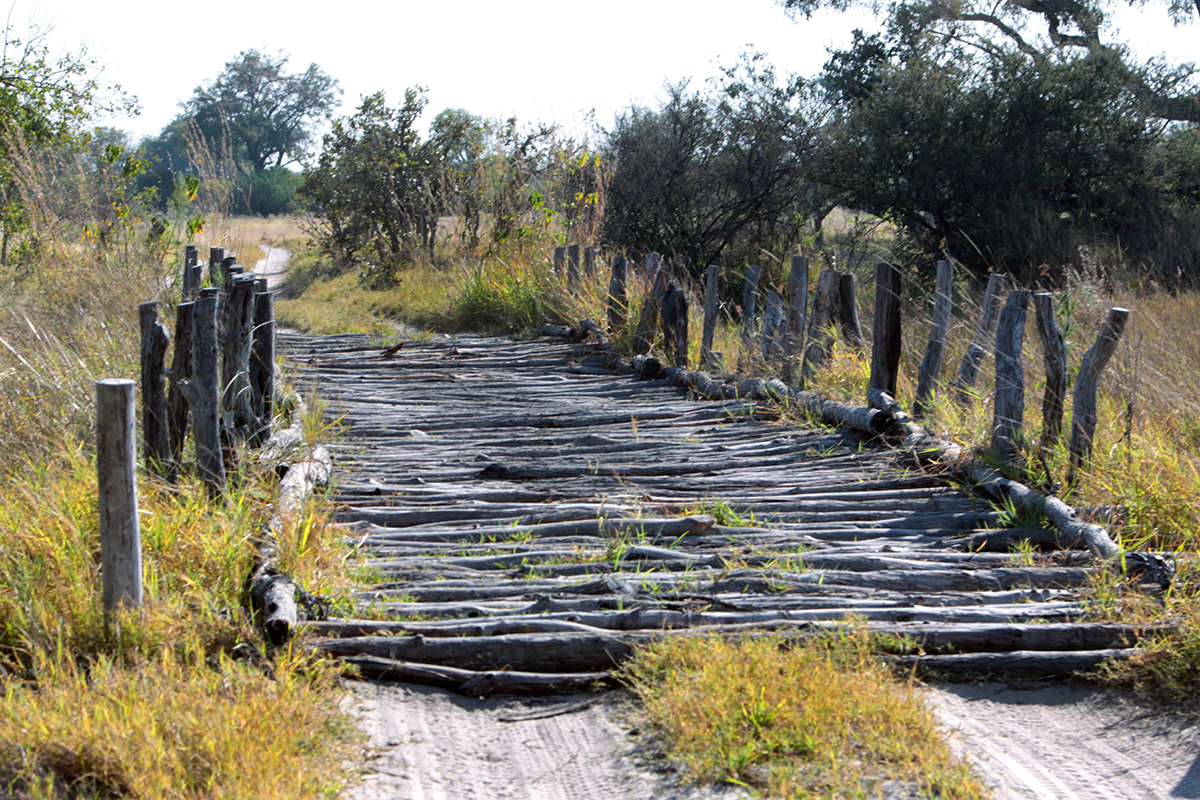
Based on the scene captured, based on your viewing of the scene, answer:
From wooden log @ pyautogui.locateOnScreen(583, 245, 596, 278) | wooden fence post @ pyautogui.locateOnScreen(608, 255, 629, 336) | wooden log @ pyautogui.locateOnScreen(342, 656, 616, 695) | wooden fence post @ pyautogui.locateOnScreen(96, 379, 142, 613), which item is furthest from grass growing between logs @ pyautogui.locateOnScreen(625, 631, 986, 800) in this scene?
wooden log @ pyautogui.locateOnScreen(583, 245, 596, 278)

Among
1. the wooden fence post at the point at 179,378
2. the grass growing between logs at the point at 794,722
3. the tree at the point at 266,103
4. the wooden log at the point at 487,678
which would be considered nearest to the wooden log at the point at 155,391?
the wooden fence post at the point at 179,378

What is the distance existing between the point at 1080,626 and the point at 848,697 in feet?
3.35

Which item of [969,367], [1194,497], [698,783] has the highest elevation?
[969,367]

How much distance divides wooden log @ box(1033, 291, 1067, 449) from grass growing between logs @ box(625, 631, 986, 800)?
76.1 inches

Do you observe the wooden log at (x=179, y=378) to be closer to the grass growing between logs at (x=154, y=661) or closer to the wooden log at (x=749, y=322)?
the grass growing between logs at (x=154, y=661)

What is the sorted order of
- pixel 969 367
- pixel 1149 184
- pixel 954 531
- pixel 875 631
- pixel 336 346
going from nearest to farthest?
1. pixel 875 631
2. pixel 954 531
3. pixel 969 367
4. pixel 336 346
5. pixel 1149 184

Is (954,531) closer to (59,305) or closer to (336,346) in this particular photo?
(59,305)

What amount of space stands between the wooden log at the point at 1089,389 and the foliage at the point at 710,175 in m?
10.5

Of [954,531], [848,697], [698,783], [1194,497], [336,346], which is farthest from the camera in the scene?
[336,346]

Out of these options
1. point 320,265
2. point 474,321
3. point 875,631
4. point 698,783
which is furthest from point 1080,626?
point 320,265

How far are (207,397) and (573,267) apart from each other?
655 cm

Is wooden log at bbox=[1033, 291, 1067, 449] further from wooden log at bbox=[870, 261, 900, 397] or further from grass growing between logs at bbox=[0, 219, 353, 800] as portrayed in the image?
grass growing between logs at bbox=[0, 219, 353, 800]

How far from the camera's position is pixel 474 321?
35.5 feet

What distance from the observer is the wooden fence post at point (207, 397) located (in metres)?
3.60
